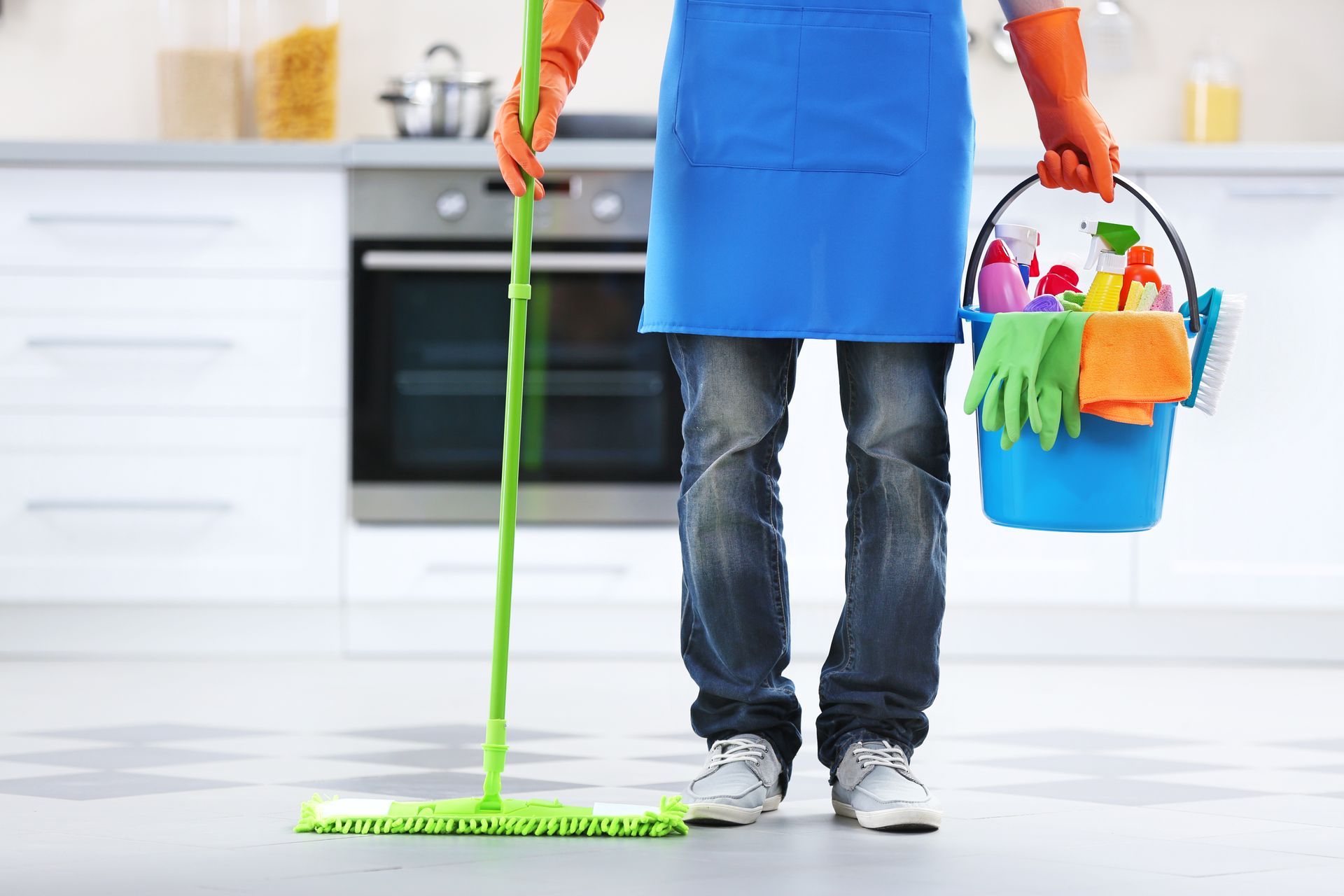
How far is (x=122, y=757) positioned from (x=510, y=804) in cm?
65

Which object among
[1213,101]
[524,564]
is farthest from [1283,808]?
[1213,101]

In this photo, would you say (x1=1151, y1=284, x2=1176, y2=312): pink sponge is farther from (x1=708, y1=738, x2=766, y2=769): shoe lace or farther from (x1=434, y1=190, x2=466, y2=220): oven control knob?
(x1=434, y1=190, x2=466, y2=220): oven control knob

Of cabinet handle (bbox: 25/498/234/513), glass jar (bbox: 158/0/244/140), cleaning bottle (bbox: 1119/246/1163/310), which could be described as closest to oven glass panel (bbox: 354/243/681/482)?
cabinet handle (bbox: 25/498/234/513)

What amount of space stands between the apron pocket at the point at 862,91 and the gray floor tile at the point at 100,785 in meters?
0.89

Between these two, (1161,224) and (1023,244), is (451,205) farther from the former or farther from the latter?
(1161,224)

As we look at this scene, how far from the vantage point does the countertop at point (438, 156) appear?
296 cm

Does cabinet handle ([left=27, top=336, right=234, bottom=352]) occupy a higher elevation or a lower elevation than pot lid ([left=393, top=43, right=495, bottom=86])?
lower

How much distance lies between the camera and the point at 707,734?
5.47ft

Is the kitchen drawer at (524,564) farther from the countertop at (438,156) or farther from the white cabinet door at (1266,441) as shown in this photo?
the white cabinet door at (1266,441)

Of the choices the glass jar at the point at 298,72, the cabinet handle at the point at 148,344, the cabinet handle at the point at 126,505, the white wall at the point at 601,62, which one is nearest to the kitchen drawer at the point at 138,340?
the cabinet handle at the point at 148,344

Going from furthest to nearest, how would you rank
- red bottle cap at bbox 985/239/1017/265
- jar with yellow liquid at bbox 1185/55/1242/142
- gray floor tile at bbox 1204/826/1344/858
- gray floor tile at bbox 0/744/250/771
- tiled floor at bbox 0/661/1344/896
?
jar with yellow liquid at bbox 1185/55/1242/142, gray floor tile at bbox 0/744/250/771, red bottle cap at bbox 985/239/1017/265, gray floor tile at bbox 1204/826/1344/858, tiled floor at bbox 0/661/1344/896

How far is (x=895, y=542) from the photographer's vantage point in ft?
5.36

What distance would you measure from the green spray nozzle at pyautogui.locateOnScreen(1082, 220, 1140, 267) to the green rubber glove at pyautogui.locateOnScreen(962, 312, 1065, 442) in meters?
0.21

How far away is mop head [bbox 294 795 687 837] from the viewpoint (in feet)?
4.85
